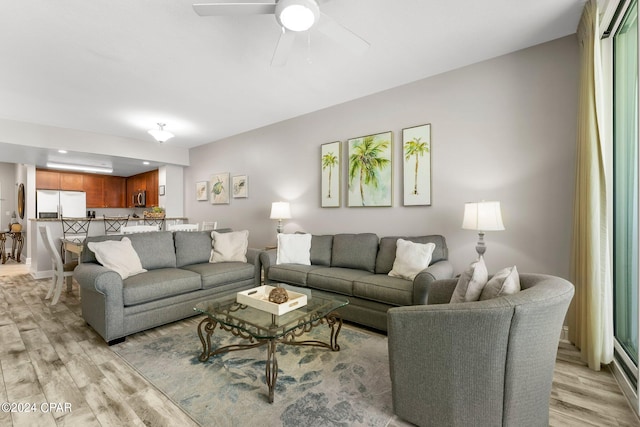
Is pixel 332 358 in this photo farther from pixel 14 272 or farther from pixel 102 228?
pixel 14 272

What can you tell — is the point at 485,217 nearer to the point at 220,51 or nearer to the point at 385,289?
the point at 385,289

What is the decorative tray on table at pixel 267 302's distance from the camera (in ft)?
6.73

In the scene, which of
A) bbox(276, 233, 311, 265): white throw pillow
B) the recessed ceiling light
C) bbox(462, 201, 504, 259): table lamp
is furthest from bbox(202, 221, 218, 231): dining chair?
bbox(462, 201, 504, 259): table lamp

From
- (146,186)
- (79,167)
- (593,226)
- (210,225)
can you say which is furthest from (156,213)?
(593,226)

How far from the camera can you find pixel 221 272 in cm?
338

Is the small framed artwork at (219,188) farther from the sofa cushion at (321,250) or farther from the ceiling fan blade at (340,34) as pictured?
the ceiling fan blade at (340,34)

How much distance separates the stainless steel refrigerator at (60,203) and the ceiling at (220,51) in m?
3.48

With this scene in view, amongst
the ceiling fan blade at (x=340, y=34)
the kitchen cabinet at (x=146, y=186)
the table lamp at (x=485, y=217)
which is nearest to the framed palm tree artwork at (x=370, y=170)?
the table lamp at (x=485, y=217)

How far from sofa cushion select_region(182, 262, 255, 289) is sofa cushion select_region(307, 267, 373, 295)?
93cm

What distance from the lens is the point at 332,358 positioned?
7.43ft

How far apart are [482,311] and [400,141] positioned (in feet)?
8.73

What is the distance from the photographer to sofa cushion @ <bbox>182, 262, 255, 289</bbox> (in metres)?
3.26

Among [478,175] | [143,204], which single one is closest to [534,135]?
[478,175]

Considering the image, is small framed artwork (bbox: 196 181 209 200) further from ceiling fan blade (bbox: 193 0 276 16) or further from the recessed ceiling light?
ceiling fan blade (bbox: 193 0 276 16)
